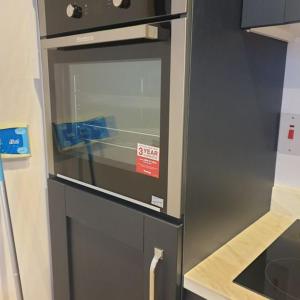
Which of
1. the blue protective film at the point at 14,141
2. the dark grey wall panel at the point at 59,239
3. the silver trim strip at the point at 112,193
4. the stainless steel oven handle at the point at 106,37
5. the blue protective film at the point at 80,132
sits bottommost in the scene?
the dark grey wall panel at the point at 59,239

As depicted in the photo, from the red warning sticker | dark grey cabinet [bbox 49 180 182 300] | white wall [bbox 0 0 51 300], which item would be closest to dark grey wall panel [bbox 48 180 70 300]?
dark grey cabinet [bbox 49 180 182 300]

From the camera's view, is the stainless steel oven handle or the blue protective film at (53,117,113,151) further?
the blue protective film at (53,117,113,151)

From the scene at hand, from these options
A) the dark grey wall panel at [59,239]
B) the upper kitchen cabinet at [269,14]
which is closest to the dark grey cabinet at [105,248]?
the dark grey wall panel at [59,239]

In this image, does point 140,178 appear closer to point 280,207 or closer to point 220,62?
point 220,62

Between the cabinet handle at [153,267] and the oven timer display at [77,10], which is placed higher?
the oven timer display at [77,10]

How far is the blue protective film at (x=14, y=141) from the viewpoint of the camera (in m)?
1.24

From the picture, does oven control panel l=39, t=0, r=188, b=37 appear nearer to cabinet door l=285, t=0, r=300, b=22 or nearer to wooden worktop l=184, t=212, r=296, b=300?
cabinet door l=285, t=0, r=300, b=22

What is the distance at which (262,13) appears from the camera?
866mm

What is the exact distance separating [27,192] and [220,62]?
0.94 meters

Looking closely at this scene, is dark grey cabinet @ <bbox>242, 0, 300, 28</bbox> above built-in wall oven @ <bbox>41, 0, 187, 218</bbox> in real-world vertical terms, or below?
above

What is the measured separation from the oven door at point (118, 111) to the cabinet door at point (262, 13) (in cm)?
25

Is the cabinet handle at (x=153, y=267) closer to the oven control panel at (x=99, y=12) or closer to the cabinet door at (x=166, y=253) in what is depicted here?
the cabinet door at (x=166, y=253)

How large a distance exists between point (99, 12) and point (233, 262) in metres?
0.82

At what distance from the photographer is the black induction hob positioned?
2.78 ft
